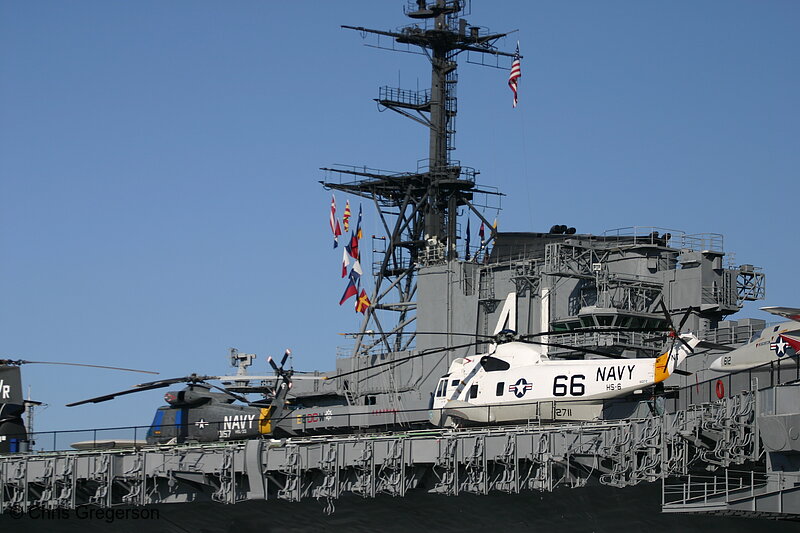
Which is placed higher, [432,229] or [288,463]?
[432,229]

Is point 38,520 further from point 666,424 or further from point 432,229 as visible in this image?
point 432,229

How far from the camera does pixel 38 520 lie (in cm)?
4009

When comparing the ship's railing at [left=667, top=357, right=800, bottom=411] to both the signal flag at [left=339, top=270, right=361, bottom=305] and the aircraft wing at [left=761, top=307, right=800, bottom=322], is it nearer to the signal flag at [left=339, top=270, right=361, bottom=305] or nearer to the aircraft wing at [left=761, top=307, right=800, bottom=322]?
the aircraft wing at [left=761, top=307, right=800, bottom=322]

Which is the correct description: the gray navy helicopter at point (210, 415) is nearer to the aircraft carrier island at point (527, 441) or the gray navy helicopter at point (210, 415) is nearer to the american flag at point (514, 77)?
the aircraft carrier island at point (527, 441)

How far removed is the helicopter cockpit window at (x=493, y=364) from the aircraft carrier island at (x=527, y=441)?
7 cm

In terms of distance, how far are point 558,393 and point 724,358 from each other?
17.9 feet

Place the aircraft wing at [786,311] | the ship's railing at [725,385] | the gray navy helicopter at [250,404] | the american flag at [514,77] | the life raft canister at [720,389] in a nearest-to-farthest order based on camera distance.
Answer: the aircraft wing at [786,311] → the ship's railing at [725,385] → the life raft canister at [720,389] → the gray navy helicopter at [250,404] → the american flag at [514,77]

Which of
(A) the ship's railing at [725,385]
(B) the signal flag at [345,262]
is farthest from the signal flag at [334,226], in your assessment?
(A) the ship's railing at [725,385]

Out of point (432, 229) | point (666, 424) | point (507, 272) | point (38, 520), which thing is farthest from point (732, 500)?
point (432, 229)

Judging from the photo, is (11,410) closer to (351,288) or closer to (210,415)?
(210,415)

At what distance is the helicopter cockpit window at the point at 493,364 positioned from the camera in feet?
136

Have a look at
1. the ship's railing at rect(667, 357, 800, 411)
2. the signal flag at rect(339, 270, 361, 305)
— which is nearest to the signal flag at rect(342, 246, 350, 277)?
the signal flag at rect(339, 270, 361, 305)

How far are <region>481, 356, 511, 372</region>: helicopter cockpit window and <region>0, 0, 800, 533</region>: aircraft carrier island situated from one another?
0.07 m

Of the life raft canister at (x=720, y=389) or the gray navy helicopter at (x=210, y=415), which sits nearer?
the life raft canister at (x=720, y=389)
